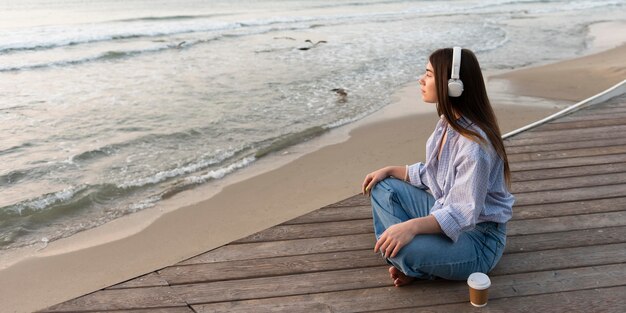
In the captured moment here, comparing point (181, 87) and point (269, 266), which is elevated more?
point (269, 266)

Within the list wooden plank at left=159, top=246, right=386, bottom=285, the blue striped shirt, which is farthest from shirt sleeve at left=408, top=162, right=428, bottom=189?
wooden plank at left=159, top=246, right=386, bottom=285

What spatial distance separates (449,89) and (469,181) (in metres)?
0.41

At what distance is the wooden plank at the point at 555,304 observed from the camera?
2.64 meters

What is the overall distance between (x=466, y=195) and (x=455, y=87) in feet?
1.57

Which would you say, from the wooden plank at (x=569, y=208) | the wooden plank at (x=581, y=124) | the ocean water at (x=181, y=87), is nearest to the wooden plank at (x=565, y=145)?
the wooden plank at (x=581, y=124)

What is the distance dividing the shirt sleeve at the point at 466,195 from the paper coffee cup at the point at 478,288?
0.20 m

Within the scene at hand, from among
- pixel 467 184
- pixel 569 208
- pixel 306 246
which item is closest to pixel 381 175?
pixel 306 246

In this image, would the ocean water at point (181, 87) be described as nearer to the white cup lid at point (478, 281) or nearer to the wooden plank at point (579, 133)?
the wooden plank at point (579, 133)

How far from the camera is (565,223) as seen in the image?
344cm

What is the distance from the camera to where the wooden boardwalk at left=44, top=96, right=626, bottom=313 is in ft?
8.94

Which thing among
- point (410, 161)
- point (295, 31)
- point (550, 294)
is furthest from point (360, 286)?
point (295, 31)

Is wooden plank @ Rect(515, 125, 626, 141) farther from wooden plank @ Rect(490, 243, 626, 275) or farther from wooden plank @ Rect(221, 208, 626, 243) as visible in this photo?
wooden plank @ Rect(490, 243, 626, 275)

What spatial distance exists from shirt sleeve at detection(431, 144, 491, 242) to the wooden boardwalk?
15.6 inches

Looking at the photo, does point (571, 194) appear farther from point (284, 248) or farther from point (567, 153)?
point (284, 248)
